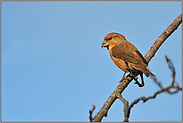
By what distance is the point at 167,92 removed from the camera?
244 cm

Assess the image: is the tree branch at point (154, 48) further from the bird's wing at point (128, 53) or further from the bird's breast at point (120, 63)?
the bird's breast at point (120, 63)

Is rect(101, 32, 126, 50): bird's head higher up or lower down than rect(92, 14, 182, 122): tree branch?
higher up

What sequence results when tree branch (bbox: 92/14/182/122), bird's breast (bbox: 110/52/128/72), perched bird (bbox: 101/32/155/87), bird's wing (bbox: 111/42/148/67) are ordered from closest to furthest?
tree branch (bbox: 92/14/182/122)
perched bird (bbox: 101/32/155/87)
bird's wing (bbox: 111/42/148/67)
bird's breast (bbox: 110/52/128/72)

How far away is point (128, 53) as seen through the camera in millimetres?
7766

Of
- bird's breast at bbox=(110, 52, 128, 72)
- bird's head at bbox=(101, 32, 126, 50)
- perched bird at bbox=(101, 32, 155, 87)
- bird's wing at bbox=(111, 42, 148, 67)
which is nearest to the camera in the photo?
perched bird at bbox=(101, 32, 155, 87)

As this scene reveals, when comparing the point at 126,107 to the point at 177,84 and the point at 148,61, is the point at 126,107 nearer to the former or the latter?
the point at 177,84

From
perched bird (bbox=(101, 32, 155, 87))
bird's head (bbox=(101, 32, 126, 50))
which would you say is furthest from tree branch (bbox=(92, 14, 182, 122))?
bird's head (bbox=(101, 32, 126, 50))

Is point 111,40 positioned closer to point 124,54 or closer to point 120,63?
point 124,54

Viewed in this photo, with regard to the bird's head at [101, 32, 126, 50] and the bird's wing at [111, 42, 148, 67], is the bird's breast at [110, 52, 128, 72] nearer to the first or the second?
the bird's wing at [111, 42, 148, 67]

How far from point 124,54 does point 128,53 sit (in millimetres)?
149

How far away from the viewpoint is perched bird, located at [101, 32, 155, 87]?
23.1ft

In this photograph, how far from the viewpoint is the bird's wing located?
7.25 metres

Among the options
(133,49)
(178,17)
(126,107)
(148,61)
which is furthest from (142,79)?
(126,107)

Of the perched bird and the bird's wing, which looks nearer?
the perched bird
